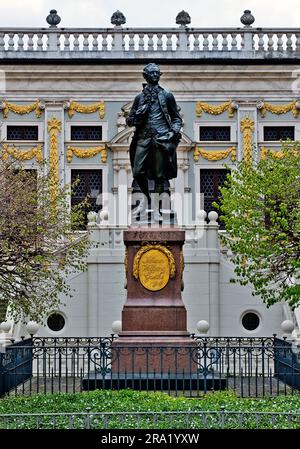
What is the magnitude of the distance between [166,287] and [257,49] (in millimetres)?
23003

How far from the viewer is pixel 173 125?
714 inches

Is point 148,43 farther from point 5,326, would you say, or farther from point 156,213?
point 156,213

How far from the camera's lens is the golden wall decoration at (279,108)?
128 feet

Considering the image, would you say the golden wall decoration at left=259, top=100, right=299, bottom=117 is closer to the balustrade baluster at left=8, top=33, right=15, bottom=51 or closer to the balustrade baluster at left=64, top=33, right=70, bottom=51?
the balustrade baluster at left=64, top=33, right=70, bottom=51

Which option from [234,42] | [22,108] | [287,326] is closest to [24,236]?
[287,326]

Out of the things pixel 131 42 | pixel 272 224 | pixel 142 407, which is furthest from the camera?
pixel 131 42

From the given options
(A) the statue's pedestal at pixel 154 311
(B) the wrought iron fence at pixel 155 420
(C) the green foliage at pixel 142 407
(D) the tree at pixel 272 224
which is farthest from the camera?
(D) the tree at pixel 272 224

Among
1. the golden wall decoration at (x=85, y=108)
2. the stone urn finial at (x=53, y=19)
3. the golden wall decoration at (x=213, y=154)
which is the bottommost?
the golden wall decoration at (x=213, y=154)

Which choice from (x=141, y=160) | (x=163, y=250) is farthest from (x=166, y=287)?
(x=141, y=160)

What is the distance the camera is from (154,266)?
17672mm

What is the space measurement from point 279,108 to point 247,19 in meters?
3.50

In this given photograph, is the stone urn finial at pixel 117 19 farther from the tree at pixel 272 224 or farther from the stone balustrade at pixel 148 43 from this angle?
the tree at pixel 272 224

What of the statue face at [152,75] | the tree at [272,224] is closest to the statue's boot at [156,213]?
the statue face at [152,75]

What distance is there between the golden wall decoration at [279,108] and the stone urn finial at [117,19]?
20.0 ft
